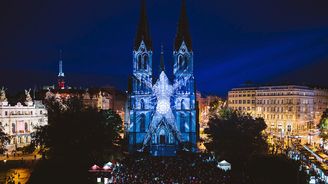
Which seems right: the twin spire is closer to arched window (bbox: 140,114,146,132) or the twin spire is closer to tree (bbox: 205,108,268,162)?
arched window (bbox: 140,114,146,132)

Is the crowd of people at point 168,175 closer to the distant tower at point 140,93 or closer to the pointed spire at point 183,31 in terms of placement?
the distant tower at point 140,93

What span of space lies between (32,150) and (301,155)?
3812 centimetres

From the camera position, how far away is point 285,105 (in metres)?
101

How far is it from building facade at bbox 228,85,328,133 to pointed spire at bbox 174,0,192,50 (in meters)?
45.5

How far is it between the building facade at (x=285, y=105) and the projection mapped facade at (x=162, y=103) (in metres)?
45.7

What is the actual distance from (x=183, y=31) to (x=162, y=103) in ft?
38.1

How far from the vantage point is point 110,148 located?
45.4m

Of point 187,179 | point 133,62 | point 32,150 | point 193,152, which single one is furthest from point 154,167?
point 32,150

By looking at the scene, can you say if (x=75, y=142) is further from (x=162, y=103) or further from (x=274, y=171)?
(x=274, y=171)

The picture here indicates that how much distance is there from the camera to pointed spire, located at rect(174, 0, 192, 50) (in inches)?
2432

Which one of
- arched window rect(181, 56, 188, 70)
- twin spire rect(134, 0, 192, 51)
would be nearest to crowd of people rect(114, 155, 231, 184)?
arched window rect(181, 56, 188, 70)

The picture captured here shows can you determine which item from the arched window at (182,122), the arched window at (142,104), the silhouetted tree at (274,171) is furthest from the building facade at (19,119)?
the silhouetted tree at (274,171)

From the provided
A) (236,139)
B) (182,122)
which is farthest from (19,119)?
(236,139)

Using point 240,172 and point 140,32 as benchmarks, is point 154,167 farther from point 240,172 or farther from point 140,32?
point 140,32
